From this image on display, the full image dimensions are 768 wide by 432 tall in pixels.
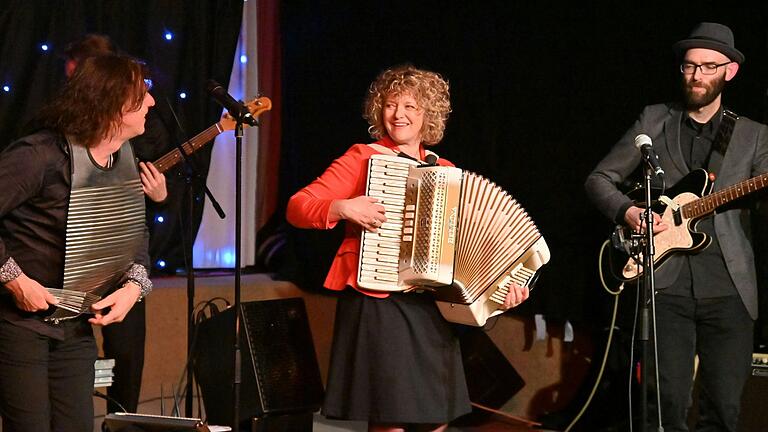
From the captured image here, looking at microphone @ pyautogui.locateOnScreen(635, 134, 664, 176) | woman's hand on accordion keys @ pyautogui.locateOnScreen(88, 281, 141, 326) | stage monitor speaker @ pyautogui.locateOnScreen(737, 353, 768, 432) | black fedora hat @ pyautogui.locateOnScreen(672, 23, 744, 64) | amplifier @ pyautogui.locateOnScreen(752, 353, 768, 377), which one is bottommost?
stage monitor speaker @ pyautogui.locateOnScreen(737, 353, 768, 432)

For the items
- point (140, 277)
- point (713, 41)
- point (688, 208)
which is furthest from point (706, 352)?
point (140, 277)

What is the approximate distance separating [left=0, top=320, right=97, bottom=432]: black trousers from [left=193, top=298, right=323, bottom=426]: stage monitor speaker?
1.50m

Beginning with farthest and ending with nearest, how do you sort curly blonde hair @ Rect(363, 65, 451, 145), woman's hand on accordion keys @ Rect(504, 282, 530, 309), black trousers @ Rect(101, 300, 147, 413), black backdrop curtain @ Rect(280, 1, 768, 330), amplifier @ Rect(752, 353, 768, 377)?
black backdrop curtain @ Rect(280, 1, 768, 330), amplifier @ Rect(752, 353, 768, 377), black trousers @ Rect(101, 300, 147, 413), curly blonde hair @ Rect(363, 65, 451, 145), woman's hand on accordion keys @ Rect(504, 282, 530, 309)

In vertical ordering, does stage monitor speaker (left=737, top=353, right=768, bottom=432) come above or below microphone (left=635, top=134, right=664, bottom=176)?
below

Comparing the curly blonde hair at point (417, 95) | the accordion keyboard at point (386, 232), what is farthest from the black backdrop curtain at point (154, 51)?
the accordion keyboard at point (386, 232)

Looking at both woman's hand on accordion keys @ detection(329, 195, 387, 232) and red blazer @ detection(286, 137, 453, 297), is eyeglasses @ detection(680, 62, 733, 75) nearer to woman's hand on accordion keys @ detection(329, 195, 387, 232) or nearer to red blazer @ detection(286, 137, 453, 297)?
red blazer @ detection(286, 137, 453, 297)

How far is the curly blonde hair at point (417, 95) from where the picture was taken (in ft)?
Result: 11.3

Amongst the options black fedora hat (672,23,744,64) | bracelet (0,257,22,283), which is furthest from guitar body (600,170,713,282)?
bracelet (0,257,22,283)

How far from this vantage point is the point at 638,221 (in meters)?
3.94

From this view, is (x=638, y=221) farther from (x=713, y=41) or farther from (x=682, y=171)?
(x=713, y=41)

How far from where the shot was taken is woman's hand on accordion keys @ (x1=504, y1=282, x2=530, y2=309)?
10.9ft

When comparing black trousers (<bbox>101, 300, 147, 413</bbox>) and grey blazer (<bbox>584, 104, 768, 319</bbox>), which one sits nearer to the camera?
grey blazer (<bbox>584, 104, 768, 319</bbox>)

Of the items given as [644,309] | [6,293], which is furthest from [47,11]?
[644,309]

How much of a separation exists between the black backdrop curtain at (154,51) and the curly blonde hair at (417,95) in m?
1.60
